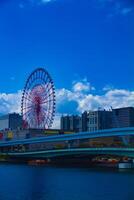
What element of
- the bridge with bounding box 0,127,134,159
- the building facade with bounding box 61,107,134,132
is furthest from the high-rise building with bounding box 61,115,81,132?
the bridge with bounding box 0,127,134,159

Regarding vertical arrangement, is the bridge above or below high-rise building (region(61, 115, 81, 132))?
below

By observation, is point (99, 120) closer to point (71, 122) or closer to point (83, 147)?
point (71, 122)

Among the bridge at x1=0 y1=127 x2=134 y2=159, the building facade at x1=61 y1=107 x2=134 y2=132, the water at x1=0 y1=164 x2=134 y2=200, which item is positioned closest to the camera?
the water at x1=0 y1=164 x2=134 y2=200

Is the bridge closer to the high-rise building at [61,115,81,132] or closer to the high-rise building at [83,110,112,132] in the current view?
the high-rise building at [83,110,112,132]

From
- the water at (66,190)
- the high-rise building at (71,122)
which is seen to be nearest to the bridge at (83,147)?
the water at (66,190)

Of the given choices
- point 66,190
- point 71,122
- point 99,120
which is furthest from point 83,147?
point 71,122

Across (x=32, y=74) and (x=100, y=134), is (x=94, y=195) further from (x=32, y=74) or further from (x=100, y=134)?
(x=32, y=74)

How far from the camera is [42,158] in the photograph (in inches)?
4085

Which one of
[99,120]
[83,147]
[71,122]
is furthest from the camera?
[71,122]

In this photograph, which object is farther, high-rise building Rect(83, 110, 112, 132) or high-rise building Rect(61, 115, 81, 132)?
high-rise building Rect(61, 115, 81, 132)

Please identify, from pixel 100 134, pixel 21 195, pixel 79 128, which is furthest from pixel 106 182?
pixel 79 128

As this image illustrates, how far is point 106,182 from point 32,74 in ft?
138

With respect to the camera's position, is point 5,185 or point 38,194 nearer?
point 38,194

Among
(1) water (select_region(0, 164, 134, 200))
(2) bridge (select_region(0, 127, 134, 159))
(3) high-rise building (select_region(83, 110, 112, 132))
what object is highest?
(3) high-rise building (select_region(83, 110, 112, 132))
